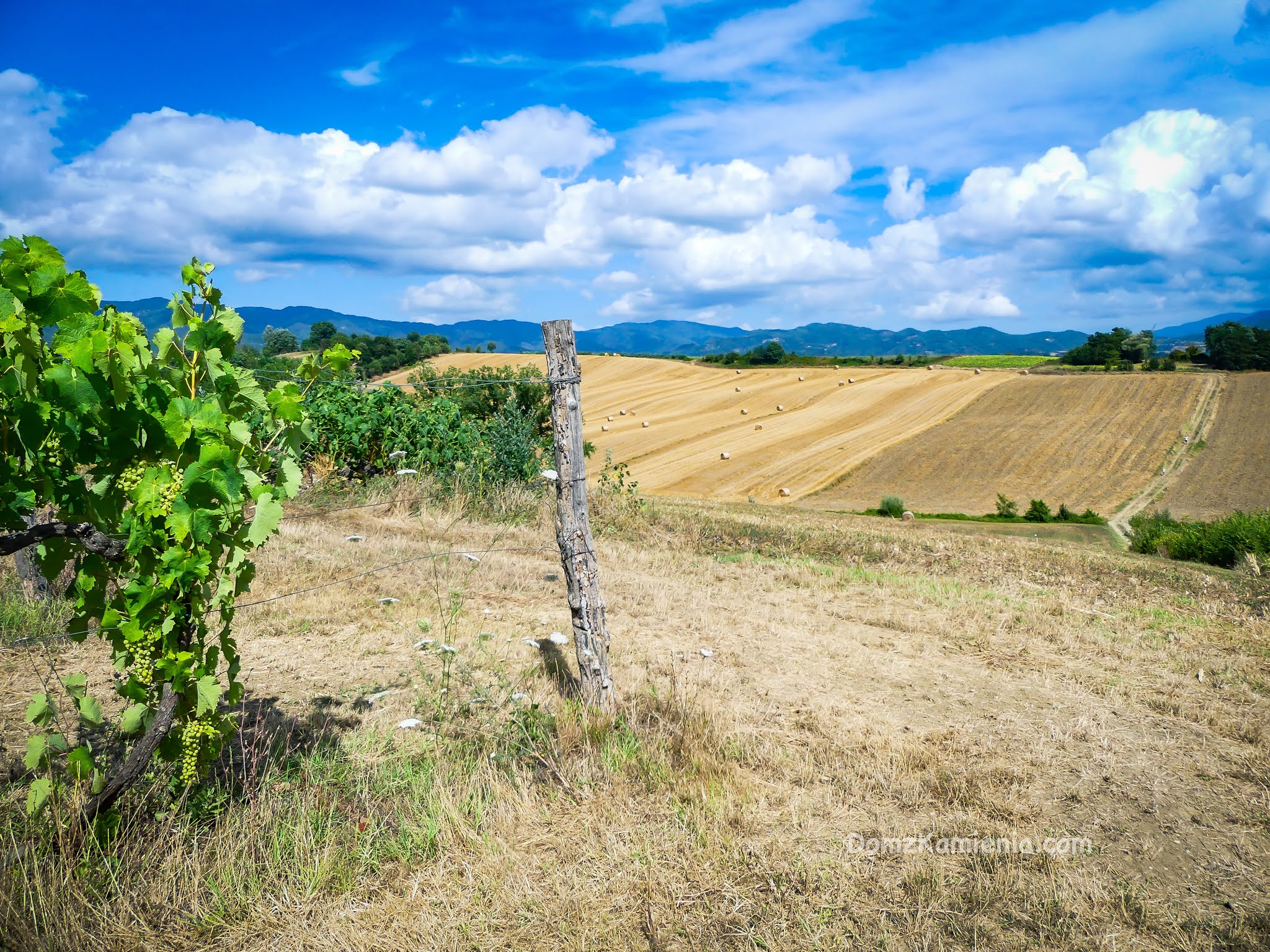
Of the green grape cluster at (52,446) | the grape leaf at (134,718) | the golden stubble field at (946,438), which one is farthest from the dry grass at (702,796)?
the golden stubble field at (946,438)

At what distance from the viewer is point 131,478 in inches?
111

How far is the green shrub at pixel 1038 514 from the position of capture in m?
29.8

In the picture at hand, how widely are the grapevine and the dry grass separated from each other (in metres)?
0.58

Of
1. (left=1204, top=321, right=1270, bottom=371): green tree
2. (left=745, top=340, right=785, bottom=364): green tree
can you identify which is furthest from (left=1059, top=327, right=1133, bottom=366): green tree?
(left=745, top=340, right=785, bottom=364): green tree

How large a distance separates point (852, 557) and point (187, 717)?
10115 mm

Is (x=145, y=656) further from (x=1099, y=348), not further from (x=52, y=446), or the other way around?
(x=1099, y=348)

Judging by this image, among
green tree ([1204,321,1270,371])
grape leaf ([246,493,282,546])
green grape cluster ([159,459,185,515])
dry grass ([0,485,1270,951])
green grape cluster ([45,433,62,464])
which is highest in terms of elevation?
green tree ([1204,321,1270,371])

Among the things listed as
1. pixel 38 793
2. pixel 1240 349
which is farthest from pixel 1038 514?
pixel 1240 349

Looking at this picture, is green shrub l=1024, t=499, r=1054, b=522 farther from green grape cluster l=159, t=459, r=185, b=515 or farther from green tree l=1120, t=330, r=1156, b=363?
green tree l=1120, t=330, r=1156, b=363

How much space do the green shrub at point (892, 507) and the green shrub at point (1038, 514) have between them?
508 cm

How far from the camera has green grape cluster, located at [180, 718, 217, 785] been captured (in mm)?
3020

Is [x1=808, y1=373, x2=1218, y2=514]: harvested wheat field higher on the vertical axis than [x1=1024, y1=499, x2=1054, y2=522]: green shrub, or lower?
higher

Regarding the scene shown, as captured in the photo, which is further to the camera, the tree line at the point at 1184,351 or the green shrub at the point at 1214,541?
the tree line at the point at 1184,351

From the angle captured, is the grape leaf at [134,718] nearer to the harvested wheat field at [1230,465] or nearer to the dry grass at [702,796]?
the dry grass at [702,796]
